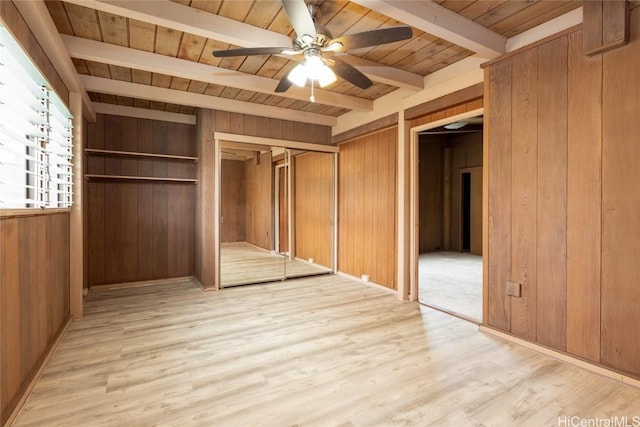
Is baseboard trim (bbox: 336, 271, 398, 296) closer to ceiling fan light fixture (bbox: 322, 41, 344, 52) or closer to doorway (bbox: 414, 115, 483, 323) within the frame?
doorway (bbox: 414, 115, 483, 323)

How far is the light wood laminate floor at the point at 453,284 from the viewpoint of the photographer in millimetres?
3611

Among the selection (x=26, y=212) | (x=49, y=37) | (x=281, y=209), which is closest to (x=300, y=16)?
(x=49, y=37)

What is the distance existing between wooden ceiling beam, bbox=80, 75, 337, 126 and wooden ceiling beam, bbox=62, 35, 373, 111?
0.78m

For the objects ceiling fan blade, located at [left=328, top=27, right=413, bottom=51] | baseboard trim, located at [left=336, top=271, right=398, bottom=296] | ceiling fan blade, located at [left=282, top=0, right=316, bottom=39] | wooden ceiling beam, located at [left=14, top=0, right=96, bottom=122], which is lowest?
baseboard trim, located at [left=336, top=271, right=398, bottom=296]

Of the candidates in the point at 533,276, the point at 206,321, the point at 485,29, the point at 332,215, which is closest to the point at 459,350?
the point at 533,276

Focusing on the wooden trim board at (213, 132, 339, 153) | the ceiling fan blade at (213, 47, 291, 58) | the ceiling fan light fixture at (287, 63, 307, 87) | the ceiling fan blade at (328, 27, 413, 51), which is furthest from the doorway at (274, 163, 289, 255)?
the ceiling fan blade at (328, 27, 413, 51)

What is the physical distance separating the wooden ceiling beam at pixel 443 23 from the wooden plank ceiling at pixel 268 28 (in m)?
0.05

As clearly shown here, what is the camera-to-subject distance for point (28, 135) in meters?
2.33

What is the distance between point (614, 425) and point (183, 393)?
2454mm

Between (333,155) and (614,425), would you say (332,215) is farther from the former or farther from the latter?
(614,425)

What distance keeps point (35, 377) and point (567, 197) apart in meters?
3.91

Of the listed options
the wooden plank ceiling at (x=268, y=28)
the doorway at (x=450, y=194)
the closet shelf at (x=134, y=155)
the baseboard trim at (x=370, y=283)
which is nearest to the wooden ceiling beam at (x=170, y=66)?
the wooden plank ceiling at (x=268, y=28)

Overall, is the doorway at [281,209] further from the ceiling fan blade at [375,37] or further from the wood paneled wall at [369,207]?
the ceiling fan blade at [375,37]

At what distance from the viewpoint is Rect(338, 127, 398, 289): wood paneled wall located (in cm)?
422
